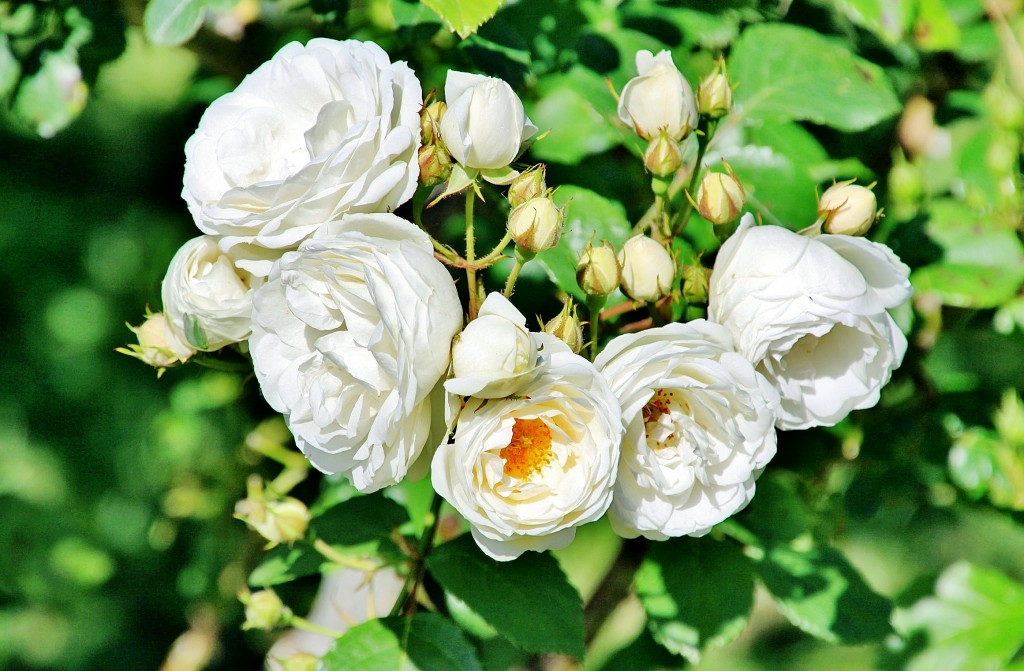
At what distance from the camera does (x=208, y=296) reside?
34.1 inches

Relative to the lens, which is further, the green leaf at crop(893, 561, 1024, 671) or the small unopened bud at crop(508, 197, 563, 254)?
the green leaf at crop(893, 561, 1024, 671)

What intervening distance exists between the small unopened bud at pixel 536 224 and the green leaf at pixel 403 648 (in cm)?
48

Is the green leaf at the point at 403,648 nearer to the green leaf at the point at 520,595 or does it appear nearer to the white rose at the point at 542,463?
the green leaf at the point at 520,595

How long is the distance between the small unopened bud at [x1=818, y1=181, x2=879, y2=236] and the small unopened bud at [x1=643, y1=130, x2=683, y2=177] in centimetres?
16

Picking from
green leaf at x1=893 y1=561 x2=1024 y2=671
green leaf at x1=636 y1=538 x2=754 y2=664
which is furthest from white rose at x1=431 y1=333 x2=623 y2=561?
green leaf at x1=893 y1=561 x2=1024 y2=671

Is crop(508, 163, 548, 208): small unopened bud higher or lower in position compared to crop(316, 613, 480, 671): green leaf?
higher

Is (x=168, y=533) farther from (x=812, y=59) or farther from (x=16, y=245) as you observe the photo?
(x=812, y=59)

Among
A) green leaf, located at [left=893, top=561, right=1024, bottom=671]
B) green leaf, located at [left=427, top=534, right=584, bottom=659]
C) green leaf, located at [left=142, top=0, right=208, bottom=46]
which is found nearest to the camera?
green leaf, located at [left=427, top=534, right=584, bottom=659]

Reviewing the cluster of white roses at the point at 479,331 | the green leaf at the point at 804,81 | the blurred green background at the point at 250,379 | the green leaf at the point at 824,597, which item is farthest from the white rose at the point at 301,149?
the green leaf at the point at 824,597

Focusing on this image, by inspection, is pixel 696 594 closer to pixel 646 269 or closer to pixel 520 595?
pixel 520 595

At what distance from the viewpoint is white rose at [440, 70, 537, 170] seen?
30.0 inches

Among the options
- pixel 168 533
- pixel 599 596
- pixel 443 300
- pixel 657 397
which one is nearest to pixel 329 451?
pixel 443 300

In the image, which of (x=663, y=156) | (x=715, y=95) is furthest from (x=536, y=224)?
(x=715, y=95)

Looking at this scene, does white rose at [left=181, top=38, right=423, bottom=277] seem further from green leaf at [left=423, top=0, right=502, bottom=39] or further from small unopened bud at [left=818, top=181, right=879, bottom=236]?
small unopened bud at [left=818, top=181, right=879, bottom=236]
